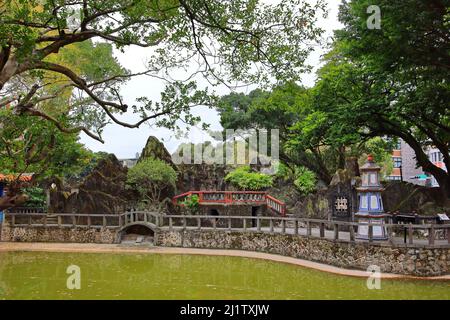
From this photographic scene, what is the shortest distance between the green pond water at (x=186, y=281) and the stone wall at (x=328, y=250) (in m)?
0.92

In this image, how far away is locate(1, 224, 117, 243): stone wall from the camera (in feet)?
69.2

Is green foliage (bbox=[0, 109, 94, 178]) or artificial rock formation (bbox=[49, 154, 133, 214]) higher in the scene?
green foliage (bbox=[0, 109, 94, 178])

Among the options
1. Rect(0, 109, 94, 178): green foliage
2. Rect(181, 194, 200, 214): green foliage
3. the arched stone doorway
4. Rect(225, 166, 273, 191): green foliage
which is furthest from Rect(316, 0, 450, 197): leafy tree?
the arched stone doorway

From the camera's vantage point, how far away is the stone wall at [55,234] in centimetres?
2109

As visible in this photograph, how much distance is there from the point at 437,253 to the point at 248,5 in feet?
33.6

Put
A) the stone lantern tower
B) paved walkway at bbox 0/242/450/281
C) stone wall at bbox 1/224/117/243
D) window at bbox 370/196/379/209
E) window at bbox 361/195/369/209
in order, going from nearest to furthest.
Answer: the stone lantern tower < window at bbox 370/196/379/209 < window at bbox 361/195/369/209 < paved walkway at bbox 0/242/450/281 < stone wall at bbox 1/224/117/243

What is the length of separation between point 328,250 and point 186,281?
18.8 ft

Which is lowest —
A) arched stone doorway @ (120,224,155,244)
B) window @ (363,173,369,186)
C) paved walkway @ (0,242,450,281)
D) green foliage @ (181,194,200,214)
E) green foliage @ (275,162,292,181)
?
paved walkway @ (0,242,450,281)

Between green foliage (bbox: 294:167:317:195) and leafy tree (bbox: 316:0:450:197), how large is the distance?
7476 millimetres

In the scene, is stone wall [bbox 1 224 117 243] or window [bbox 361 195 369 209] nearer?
window [bbox 361 195 369 209]

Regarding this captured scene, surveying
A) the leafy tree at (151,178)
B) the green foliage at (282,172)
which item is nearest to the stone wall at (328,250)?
the leafy tree at (151,178)

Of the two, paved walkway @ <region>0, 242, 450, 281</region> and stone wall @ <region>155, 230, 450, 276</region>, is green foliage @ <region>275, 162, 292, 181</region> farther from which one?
paved walkway @ <region>0, 242, 450, 281</region>

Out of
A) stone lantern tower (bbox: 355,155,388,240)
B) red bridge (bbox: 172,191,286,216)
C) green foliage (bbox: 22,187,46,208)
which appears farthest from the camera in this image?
green foliage (bbox: 22,187,46,208)

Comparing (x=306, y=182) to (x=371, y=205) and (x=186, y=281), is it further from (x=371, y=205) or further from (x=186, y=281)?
(x=186, y=281)
